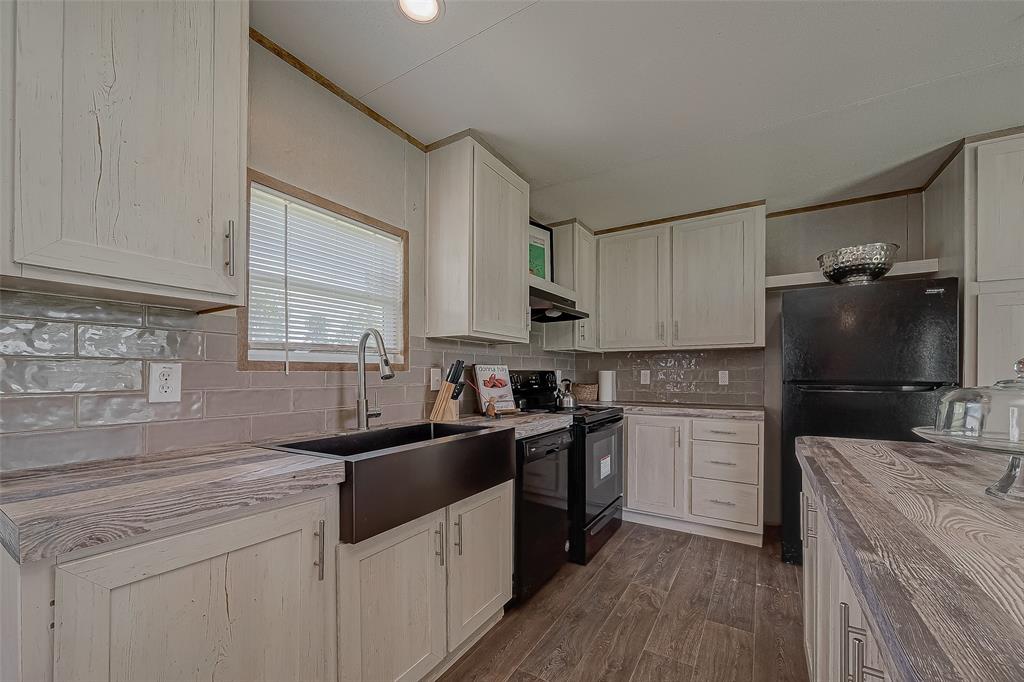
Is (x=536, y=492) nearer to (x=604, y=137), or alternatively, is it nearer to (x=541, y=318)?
(x=541, y=318)

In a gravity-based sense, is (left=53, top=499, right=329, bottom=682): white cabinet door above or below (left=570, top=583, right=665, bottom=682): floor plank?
above

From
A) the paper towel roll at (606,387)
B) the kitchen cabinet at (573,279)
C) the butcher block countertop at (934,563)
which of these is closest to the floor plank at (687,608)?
the butcher block countertop at (934,563)

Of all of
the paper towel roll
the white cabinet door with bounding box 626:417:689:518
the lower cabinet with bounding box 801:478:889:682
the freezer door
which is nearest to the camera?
the lower cabinet with bounding box 801:478:889:682

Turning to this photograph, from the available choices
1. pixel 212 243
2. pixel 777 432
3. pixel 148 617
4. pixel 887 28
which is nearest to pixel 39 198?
pixel 212 243

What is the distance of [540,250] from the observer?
11.3 feet

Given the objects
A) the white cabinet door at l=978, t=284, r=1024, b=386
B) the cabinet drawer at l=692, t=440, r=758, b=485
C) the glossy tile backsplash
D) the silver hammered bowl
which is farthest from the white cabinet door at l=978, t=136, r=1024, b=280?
the glossy tile backsplash

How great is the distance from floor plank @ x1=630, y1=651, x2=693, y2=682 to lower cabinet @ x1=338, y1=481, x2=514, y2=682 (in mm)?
622

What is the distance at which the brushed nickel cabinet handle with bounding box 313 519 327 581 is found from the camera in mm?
1194

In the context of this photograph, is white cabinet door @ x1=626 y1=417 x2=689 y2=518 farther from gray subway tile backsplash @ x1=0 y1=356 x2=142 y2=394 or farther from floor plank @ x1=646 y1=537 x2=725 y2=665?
gray subway tile backsplash @ x1=0 y1=356 x2=142 y2=394

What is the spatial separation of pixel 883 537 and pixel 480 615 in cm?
160

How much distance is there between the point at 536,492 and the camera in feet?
7.26

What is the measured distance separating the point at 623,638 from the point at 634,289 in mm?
2557

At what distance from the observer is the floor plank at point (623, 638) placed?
170 centimetres

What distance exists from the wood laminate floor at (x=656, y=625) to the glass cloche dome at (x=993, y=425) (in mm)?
1291
